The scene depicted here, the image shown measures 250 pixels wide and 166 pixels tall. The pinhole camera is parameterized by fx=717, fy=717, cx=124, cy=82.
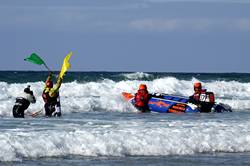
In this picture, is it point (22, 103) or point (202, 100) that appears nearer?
point (22, 103)

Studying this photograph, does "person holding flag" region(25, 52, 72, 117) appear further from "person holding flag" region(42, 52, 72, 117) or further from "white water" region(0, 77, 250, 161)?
"white water" region(0, 77, 250, 161)

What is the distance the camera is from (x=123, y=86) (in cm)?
3859

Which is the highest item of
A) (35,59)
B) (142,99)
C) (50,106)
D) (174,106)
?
(35,59)

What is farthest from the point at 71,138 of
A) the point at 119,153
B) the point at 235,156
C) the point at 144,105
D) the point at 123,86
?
the point at 123,86

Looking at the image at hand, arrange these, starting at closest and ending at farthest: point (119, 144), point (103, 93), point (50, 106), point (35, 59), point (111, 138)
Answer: point (119, 144), point (111, 138), point (50, 106), point (35, 59), point (103, 93)

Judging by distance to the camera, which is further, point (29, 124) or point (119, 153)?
point (29, 124)

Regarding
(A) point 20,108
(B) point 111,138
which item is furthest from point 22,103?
(B) point 111,138

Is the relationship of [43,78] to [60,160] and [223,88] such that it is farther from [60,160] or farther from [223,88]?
[60,160]

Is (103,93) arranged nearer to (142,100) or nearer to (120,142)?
(142,100)

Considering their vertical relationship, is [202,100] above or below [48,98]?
below

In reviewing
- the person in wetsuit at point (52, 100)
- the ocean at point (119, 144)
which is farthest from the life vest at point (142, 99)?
the ocean at point (119, 144)

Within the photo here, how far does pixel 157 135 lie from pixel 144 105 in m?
10.7

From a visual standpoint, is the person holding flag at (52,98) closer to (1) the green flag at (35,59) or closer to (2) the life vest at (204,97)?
(1) the green flag at (35,59)

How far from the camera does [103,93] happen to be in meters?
34.2
